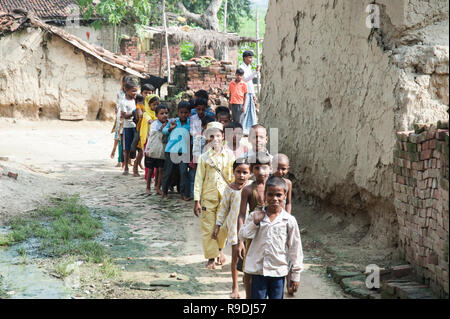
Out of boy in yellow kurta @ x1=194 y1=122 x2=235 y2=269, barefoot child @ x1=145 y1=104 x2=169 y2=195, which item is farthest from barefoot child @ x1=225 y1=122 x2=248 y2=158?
barefoot child @ x1=145 y1=104 x2=169 y2=195

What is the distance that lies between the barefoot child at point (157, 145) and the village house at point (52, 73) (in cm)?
788

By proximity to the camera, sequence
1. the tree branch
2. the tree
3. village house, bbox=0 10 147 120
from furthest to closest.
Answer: the tree branch, the tree, village house, bbox=0 10 147 120

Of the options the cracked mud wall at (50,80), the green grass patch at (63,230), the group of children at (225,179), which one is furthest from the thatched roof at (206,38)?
the green grass patch at (63,230)

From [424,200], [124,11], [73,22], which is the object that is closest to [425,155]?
[424,200]

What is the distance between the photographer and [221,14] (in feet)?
101

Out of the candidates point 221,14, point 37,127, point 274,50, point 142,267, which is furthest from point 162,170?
point 221,14

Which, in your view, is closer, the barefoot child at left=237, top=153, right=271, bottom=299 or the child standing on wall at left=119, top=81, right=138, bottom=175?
the barefoot child at left=237, top=153, right=271, bottom=299

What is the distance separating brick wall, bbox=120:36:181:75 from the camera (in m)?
23.2

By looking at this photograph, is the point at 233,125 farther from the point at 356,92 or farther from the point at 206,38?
the point at 206,38

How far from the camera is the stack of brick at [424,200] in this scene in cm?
421

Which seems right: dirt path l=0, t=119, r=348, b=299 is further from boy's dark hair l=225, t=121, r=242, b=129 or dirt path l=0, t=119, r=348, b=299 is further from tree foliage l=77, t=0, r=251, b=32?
tree foliage l=77, t=0, r=251, b=32

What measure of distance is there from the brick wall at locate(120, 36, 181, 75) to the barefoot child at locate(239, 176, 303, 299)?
18497mm

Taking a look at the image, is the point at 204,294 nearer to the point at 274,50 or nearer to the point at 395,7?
the point at 395,7

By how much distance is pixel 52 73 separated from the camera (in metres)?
16.0
